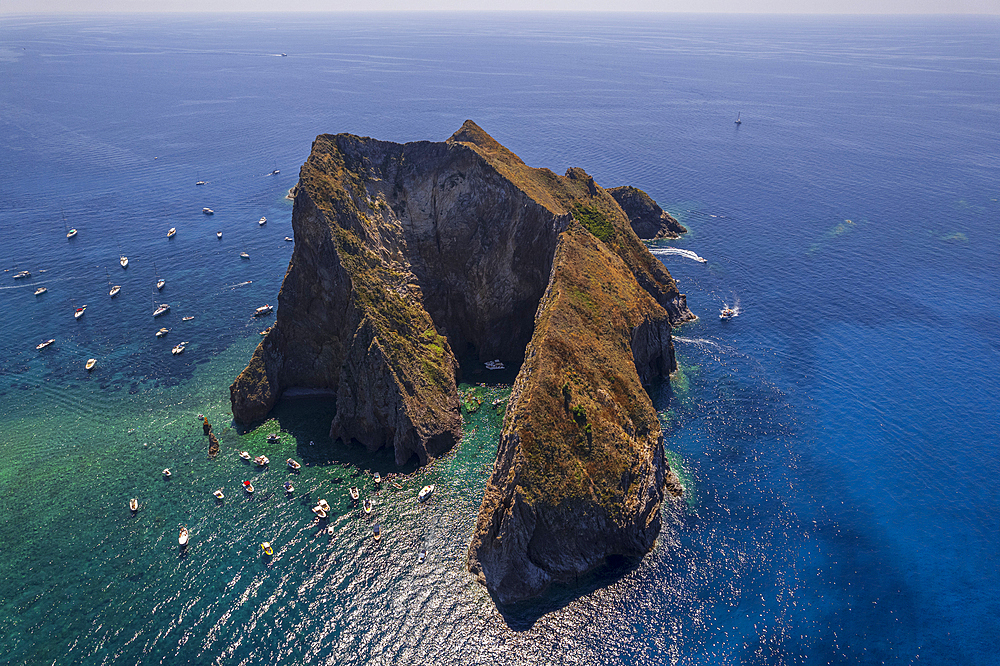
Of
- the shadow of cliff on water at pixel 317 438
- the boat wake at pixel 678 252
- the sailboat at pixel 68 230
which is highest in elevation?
the boat wake at pixel 678 252

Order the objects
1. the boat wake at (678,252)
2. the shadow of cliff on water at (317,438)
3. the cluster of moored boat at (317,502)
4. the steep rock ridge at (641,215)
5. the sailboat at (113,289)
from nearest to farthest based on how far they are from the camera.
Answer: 1. the cluster of moored boat at (317,502)
2. the shadow of cliff on water at (317,438)
3. the sailboat at (113,289)
4. the boat wake at (678,252)
5. the steep rock ridge at (641,215)

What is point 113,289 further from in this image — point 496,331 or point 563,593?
point 563,593

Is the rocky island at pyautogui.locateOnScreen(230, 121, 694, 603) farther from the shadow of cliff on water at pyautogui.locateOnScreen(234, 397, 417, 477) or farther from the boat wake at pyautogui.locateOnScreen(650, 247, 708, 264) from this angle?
the boat wake at pyautogui.locateOnScreen(650, 247, 708, 264)

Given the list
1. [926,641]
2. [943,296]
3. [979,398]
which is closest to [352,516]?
[926,641]

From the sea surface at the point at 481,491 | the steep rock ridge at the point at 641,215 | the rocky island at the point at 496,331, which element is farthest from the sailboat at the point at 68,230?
the steep rock ridge at the point at 641,215

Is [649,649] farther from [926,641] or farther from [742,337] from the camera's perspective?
[742,337]

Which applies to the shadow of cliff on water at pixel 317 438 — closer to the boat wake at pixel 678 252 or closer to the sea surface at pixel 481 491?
the sea surface at pixel 481 491

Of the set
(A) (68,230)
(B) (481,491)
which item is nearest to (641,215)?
(B) (481,491)
